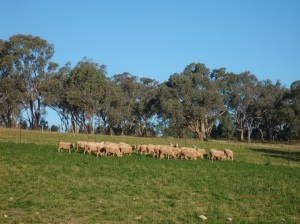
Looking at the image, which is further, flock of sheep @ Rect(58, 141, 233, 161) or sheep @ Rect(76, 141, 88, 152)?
sheep @ Rect(76, 141, 88, 152)

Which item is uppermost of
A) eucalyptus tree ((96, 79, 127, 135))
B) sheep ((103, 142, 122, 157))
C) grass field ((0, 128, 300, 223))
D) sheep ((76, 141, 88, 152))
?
eucalyptus tree ((96, 79, 127, 135))

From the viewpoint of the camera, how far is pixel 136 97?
9000 centimetres

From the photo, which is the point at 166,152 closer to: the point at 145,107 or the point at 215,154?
the point at 215,154

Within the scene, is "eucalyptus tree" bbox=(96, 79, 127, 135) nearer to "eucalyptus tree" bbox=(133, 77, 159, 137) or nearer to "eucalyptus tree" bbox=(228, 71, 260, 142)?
"eucalyptus tree" bbox=(133, 77, 159, 137)

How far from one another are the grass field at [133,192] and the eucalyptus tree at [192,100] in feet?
151

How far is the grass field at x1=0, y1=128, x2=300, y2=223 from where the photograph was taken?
488 inches

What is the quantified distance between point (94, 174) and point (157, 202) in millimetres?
5447

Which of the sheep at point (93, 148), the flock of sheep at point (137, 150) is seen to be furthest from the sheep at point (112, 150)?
the sheep at point (93, 148)

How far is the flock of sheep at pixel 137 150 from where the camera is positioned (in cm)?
2666

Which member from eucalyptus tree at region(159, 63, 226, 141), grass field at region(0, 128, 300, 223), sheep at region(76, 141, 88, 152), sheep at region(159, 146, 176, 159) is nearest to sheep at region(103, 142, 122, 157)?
sheep at region(76, 141, 88, 152)

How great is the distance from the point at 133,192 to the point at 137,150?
14537 mm

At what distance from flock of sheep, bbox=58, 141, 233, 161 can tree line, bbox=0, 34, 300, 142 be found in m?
38.4

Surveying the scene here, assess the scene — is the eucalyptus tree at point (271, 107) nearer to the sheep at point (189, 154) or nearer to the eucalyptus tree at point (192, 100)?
the eucalyptus tree at point (192, 100)

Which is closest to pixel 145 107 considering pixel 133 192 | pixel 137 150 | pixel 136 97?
pixel 136 97
